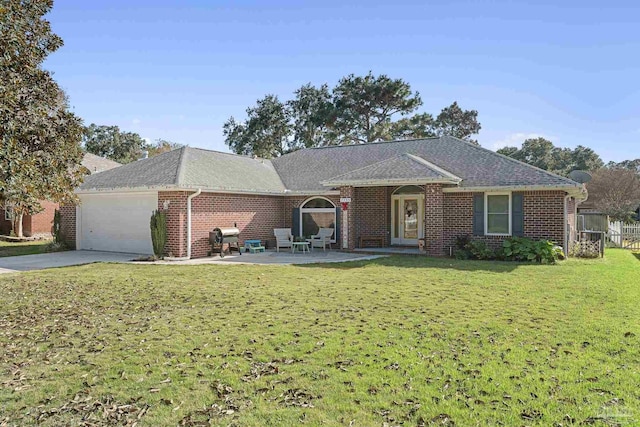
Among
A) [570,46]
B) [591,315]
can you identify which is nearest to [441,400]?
[591,315]

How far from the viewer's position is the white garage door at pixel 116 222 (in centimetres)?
1722

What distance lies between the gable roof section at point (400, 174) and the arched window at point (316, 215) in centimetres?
202

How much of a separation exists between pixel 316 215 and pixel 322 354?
14.5 metres

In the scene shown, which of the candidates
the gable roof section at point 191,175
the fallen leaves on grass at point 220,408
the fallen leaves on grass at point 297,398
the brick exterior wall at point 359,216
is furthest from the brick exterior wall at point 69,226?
the fallen leaves on grass at point 297,398

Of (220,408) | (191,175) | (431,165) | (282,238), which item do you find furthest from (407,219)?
(220,408)

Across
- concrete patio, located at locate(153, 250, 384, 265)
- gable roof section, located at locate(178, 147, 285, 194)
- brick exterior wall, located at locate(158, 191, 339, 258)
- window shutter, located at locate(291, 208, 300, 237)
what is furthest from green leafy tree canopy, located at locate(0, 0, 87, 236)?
window shutter, located at locate(291, 208, 300, 237)

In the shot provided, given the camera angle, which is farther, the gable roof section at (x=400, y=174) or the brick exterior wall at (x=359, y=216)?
the gable roof section at (x=400, y=174)

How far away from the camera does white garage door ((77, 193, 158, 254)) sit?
56.5 ft

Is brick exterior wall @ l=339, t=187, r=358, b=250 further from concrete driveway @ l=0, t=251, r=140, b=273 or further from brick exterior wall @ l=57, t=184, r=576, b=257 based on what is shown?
concrete driveway @ l=0, t=251, r=140, b=273

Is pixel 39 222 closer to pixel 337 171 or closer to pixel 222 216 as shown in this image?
pixel 222 216

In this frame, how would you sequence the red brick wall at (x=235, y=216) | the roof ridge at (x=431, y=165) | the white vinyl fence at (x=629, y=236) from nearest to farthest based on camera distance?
the red brick wall at (x=235, y=216), the roof ridge at (x=431, y=165), the white vinyl fence at (x=629, y=236)

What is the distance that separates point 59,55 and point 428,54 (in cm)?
1334

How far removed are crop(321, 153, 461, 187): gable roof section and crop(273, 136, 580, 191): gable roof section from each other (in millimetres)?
947

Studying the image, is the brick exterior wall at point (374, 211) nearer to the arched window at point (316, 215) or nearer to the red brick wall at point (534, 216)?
the arched window at point (316, 215)
